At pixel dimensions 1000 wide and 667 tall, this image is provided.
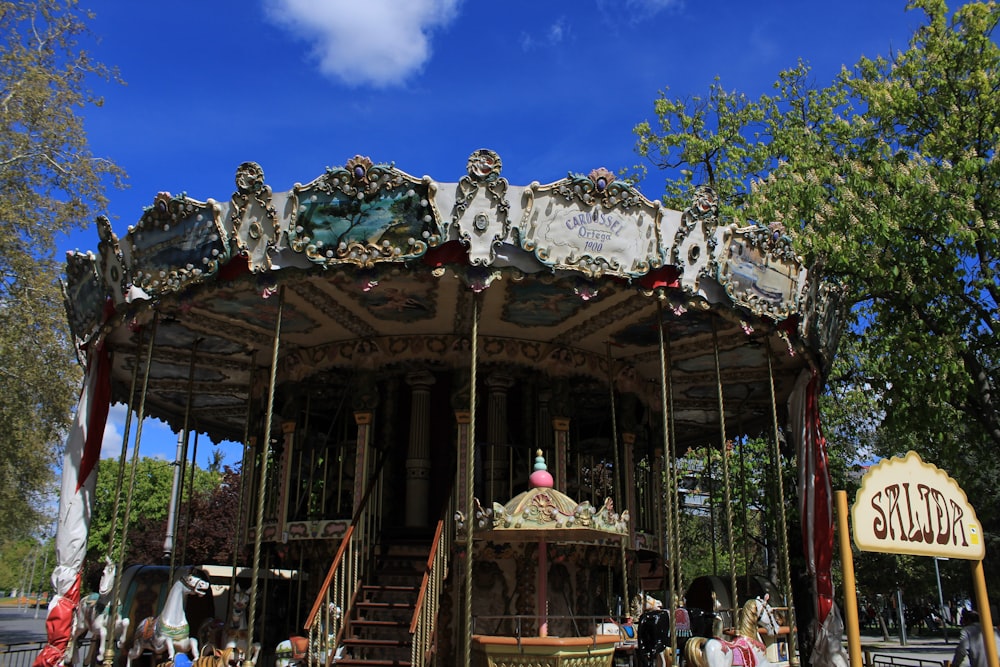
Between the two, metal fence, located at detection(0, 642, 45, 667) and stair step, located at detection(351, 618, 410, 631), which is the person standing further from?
metal fence, located at detection(0, 642, 45, 667)

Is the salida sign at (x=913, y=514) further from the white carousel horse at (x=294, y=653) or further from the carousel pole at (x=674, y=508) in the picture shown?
the white carousel horse at (x=294, y=653)

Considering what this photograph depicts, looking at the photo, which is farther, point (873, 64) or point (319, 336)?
point (873, 64)

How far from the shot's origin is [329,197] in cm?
935

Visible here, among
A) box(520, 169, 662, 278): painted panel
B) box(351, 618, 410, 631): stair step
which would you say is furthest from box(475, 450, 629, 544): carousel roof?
box(520, 169, 662, 278): painted panel

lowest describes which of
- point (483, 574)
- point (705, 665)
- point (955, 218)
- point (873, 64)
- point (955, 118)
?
point (705, 665)

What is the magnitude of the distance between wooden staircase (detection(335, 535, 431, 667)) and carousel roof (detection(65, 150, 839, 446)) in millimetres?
2974

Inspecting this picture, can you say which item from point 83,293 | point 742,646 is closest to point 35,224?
point 83,293

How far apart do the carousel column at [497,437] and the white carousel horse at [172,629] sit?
435 cm

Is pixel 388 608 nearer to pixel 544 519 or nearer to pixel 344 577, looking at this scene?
pixel 344 577

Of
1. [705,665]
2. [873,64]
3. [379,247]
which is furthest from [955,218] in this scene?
[379,247]

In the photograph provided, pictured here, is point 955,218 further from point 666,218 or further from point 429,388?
point 429,388

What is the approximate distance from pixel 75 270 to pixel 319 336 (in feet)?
11.8

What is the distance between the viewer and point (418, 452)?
13.1 m

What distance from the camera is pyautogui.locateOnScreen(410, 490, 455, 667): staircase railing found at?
918cm
